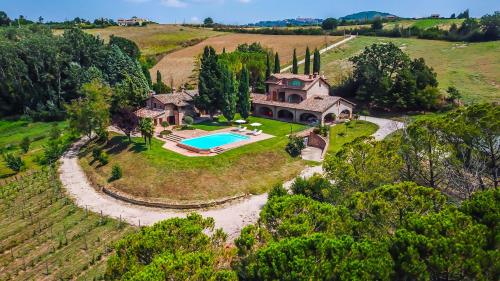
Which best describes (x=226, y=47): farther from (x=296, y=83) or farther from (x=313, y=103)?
(x=313, y=103)

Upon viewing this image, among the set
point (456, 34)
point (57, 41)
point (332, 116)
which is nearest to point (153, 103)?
point (332, 116)

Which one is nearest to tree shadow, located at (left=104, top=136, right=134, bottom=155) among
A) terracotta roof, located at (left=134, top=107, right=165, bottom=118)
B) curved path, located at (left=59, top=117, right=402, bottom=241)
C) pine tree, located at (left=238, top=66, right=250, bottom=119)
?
curved path, located at (left=59, top=117, right=402, bottom=241)

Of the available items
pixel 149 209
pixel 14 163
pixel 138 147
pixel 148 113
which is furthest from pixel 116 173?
pixel 148 113

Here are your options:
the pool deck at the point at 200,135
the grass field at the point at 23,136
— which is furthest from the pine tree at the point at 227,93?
the grass field at the point at 23,136

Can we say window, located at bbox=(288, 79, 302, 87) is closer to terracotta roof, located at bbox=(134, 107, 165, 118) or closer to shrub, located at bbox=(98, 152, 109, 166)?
terracotta roof, located at bbox=(134, 107, 165, 118)

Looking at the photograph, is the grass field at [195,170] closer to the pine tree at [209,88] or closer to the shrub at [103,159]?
the shrub at [103,159]

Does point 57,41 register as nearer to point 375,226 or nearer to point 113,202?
point 113,202
